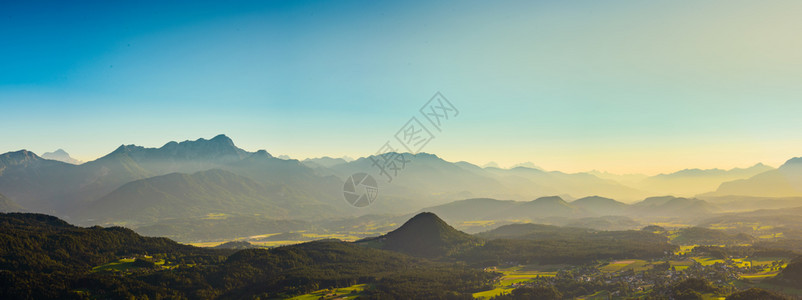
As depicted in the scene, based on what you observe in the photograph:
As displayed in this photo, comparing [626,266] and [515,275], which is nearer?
[626,266]

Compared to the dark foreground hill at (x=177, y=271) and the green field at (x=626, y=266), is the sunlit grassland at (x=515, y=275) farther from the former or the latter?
the green field at (x=626, y=266)

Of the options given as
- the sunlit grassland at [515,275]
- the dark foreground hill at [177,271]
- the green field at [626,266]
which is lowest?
the sunlit grassland at [515,275]

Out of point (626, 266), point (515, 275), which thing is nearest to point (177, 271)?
point (515, 275)

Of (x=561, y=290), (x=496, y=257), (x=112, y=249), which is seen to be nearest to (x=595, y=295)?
(x=561, y=290)

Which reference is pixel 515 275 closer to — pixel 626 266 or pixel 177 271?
pixel 626 266

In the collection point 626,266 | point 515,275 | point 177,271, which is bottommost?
point 515,275

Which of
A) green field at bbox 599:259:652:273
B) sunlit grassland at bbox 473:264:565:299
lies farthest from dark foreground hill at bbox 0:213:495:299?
green field at bbox 599:259:652:273

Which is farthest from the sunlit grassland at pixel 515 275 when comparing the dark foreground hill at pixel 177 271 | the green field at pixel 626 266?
the green field at pixel 626 266

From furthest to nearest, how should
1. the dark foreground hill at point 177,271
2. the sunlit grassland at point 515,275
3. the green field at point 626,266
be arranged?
the green field at point 626,266
the sunlit grassland at point 515,275
the dark foreground hill at point 177,271

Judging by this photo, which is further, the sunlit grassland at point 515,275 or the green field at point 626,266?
the green field at point 626,266

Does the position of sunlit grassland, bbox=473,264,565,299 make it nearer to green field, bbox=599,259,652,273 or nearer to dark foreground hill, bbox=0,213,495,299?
dark foreground hill, bbox=0,213,495,299

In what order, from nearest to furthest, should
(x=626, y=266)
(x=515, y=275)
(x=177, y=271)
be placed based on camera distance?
(x=177, y=271) < (x=626, y=266) < (x=515, y=275)

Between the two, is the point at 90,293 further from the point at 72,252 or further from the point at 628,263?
the point at 628,263
